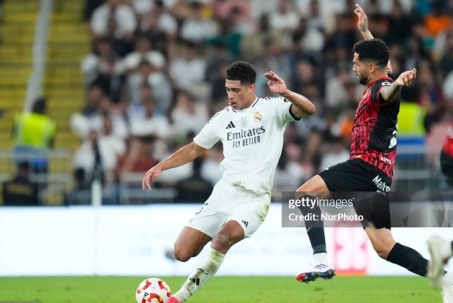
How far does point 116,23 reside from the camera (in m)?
22.5

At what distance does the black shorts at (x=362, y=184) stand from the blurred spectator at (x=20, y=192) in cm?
793

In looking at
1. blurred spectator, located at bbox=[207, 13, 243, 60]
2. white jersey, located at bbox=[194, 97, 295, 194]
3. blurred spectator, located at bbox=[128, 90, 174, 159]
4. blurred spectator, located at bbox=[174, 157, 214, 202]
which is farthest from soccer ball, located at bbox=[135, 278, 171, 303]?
blurred spectator, located at bbox=[207, 13, 243, 60]

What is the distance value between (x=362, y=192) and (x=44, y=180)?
8672 mm

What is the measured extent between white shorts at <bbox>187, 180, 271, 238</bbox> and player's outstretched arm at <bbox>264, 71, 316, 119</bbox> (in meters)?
0.90

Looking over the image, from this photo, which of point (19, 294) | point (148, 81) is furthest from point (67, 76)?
point (19, 294)

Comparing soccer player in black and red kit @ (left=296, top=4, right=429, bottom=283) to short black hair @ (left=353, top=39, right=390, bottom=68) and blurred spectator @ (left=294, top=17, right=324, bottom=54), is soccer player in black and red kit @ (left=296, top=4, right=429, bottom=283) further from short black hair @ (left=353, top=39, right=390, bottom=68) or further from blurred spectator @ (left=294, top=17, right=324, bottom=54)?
blurred spectator @ (left=294, top=17, right=324, bottom=54)

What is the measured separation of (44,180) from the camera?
18719 mm

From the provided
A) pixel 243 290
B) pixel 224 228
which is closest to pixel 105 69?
pixel 243 290

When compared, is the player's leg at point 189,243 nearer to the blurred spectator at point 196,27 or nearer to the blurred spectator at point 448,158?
the blurred spectator at point 448,158

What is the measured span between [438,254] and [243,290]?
4.29 metres

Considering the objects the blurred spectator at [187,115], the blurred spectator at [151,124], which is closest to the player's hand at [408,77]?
the blurred spectator at [151,124]

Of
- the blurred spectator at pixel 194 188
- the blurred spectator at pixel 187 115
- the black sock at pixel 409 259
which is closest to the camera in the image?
the black sock at pixel 409 259

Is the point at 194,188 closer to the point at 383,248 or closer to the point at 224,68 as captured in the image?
the point at 224,68

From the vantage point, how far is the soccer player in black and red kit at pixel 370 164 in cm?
1084
